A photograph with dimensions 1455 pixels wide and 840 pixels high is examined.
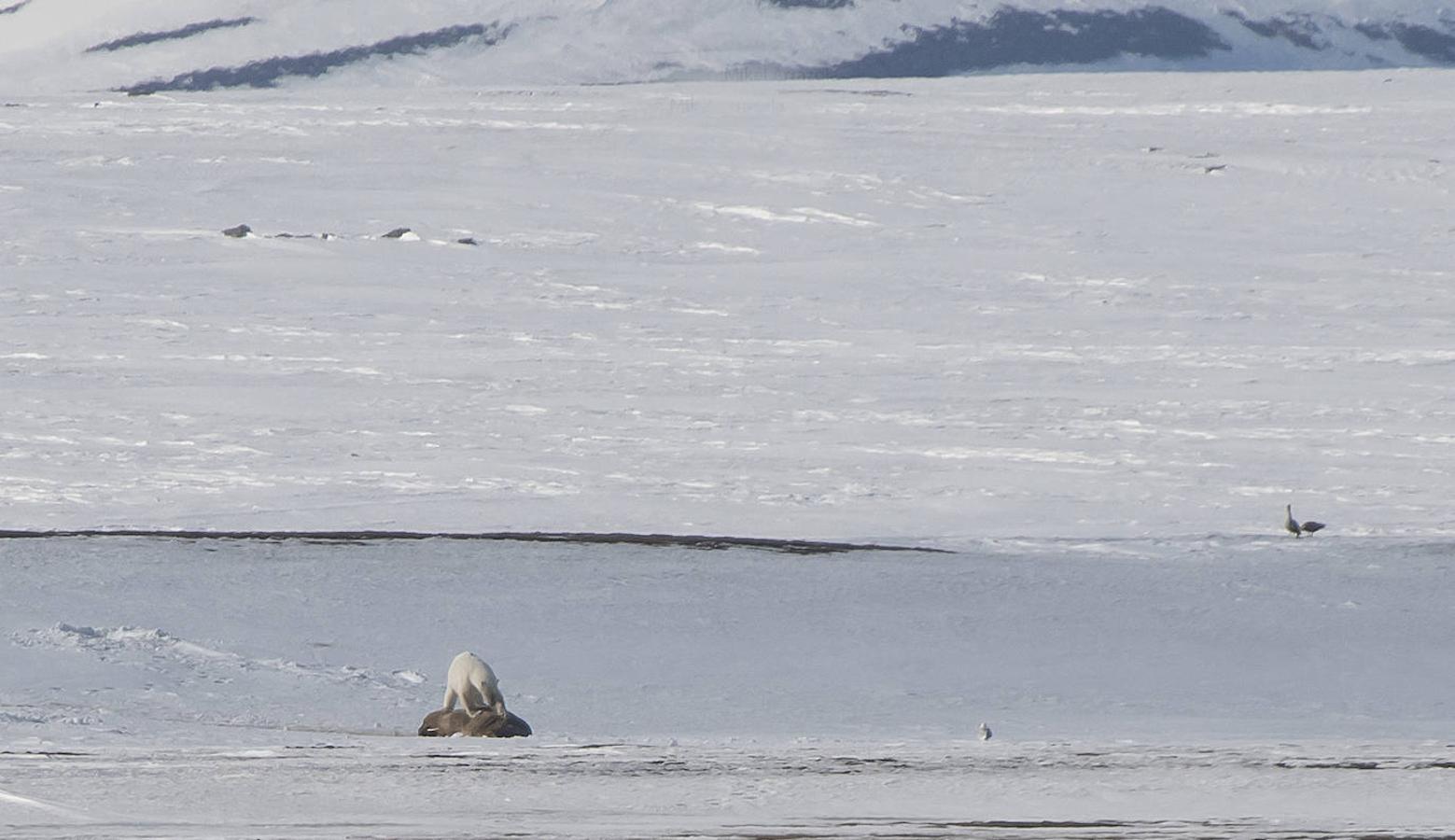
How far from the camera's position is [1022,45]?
55.7ft

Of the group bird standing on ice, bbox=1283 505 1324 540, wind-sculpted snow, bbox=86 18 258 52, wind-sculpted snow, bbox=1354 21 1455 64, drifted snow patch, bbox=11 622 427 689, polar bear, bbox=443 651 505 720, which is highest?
A: wind-sculpted snow, bbox=86 18 258 52

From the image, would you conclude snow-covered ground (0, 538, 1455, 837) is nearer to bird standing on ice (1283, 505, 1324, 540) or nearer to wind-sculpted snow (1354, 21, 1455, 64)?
bird standing on ice (1283, 505, 1324, 540)

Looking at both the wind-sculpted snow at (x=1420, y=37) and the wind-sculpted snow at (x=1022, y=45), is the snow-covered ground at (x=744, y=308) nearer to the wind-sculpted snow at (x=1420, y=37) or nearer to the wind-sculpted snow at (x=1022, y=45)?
the wind-sculpted snow at (x=1022, y=45)

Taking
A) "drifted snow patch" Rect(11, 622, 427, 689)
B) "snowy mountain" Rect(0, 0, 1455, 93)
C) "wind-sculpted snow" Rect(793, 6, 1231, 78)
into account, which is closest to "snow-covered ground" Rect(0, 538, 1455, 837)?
"drifted snow patch" Rect(11, 622, 427, 689)

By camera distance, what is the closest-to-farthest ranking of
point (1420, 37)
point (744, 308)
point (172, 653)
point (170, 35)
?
1. point (172, 653)
2. point (744, 308)
3. point (170, 35)
4. point (1420, 37)

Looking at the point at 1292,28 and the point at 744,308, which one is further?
the point at 1292,28

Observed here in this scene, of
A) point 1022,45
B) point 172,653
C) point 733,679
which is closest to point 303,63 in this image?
point 1022,45

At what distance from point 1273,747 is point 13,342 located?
7.96 meters

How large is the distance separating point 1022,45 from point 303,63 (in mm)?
6136

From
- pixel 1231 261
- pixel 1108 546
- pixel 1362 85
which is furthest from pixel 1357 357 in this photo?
pixel 1362 85

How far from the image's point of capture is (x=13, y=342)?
9.34 meters

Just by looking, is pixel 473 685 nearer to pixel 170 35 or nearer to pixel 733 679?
pixel 733 679

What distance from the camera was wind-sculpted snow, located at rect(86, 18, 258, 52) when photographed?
55.3ft

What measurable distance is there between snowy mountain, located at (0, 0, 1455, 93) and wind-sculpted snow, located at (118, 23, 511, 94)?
0.6 inches
